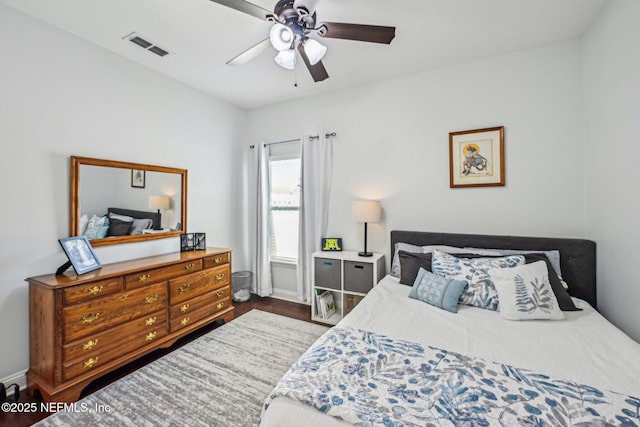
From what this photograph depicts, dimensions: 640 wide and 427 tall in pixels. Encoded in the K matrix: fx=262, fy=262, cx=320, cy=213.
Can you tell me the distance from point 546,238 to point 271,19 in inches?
106

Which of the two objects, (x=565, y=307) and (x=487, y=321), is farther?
(x=565, y=307)

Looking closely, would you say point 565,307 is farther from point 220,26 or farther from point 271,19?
point 220,26

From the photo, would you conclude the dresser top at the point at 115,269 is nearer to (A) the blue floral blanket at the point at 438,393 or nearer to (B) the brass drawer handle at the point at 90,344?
(B) the brass drawer handle at the point at 90,344

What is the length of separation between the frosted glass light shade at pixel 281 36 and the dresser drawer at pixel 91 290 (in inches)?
81.6

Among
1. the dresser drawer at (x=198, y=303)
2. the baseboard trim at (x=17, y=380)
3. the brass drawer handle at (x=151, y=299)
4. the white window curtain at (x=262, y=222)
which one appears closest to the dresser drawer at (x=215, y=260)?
the dresser drawer at (x=198, y=303)

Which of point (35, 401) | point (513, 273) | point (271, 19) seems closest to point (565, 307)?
point (513, 273)

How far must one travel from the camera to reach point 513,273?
1816 millimetres

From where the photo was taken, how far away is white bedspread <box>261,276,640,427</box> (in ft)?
3.44

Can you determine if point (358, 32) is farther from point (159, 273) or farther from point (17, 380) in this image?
point (17, 380)

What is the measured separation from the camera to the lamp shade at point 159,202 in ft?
9.15

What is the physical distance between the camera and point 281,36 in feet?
5.38

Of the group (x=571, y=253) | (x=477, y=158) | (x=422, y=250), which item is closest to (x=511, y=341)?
(x=422, y=250)

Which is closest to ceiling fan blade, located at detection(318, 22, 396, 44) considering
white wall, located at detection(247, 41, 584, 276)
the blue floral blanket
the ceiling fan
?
the ceiling fan

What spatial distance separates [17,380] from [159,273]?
1.10 m
